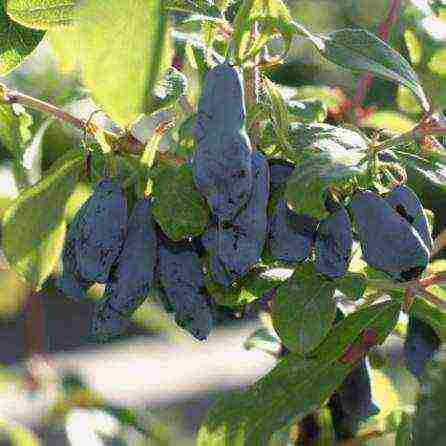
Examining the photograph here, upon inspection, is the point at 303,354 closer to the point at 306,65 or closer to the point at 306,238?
the point at 306,238

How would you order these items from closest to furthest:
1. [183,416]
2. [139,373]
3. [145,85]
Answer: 1. [145,85]
2. [183,416]
3. [139,373]

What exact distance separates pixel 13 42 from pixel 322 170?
12.8 inches

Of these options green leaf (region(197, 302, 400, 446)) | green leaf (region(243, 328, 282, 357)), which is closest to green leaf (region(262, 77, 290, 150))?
green leaf (region(197, 302, 400, 446))

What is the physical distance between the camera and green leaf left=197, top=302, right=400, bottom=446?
1.00m

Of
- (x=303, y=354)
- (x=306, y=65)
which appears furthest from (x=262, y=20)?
(x=306, y=65)

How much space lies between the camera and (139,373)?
21.1 feet

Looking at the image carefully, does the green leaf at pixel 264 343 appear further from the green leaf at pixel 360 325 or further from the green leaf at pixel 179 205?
the green leaf at pixel 179 205

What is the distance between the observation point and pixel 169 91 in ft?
2.80

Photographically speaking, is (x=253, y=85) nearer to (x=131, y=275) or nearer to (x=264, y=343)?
(x=131, y=275)

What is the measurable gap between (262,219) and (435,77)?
7.0 inches

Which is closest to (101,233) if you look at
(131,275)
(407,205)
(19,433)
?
(131,275)

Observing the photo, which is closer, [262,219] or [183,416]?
[262,219]

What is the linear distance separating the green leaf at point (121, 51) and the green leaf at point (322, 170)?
0.13m

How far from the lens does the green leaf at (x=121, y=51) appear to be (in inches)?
27.5
